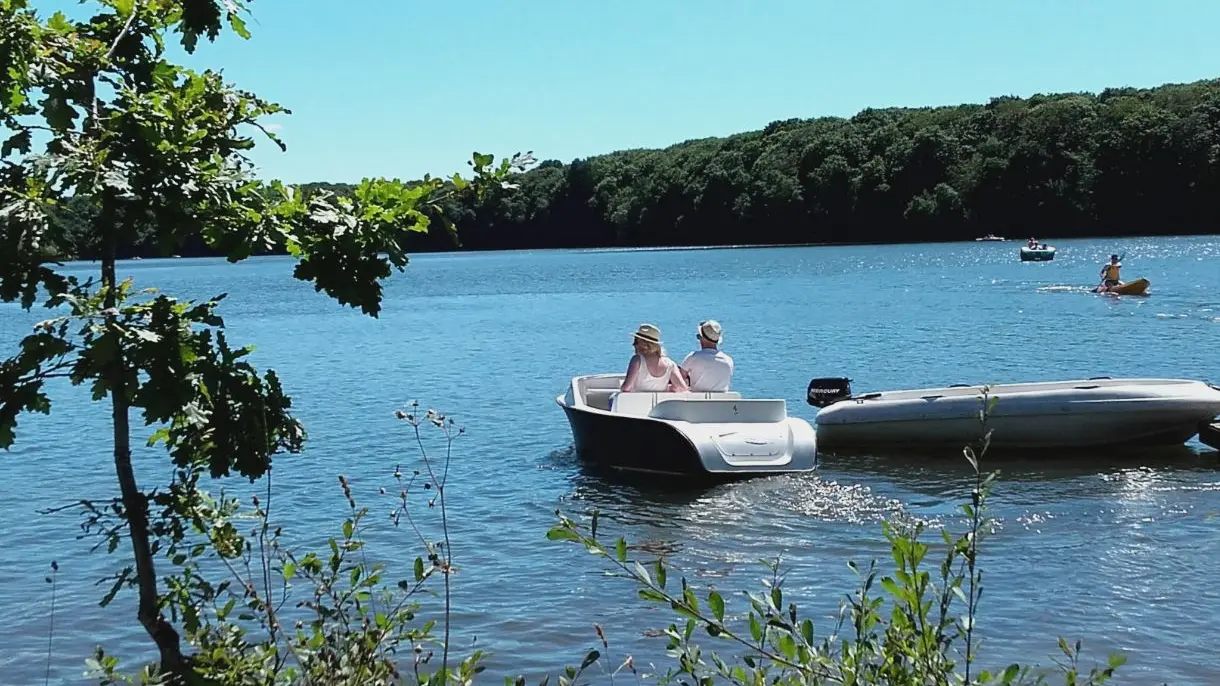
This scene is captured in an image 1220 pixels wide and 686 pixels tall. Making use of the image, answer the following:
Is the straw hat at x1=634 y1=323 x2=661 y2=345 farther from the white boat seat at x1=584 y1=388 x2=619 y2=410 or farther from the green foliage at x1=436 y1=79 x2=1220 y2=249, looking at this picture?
the green foliage at x1=436 y1=79 x2=1220 y2=249

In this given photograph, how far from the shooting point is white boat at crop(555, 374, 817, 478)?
12180 millimetres

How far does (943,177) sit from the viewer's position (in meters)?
110

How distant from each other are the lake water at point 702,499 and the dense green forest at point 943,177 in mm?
68193

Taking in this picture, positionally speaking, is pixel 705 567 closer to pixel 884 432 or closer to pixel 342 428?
pixel 884 432

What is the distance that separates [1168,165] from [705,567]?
9851 centimetres

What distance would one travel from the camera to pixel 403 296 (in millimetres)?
61969


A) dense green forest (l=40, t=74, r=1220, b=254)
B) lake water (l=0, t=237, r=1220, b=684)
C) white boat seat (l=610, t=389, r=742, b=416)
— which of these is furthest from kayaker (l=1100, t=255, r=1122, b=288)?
dense green forest (l=40, t=74, r=1220, b=254)

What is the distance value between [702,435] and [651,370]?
4.82 feet

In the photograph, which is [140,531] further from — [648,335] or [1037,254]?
[1037,254]

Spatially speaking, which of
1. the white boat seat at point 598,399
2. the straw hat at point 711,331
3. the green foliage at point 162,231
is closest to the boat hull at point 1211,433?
the straw hat at point 711,331

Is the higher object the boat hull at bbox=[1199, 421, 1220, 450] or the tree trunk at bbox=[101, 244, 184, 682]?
the tree trunk at bbox=[101, 244, 184, 682]

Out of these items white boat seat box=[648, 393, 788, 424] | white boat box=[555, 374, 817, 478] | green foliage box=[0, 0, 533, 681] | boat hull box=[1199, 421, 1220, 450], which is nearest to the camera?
green foliage box=[0, 0, 533, 681]

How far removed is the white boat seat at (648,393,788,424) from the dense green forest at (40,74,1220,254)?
92.0m

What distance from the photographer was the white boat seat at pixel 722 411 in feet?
41.1
